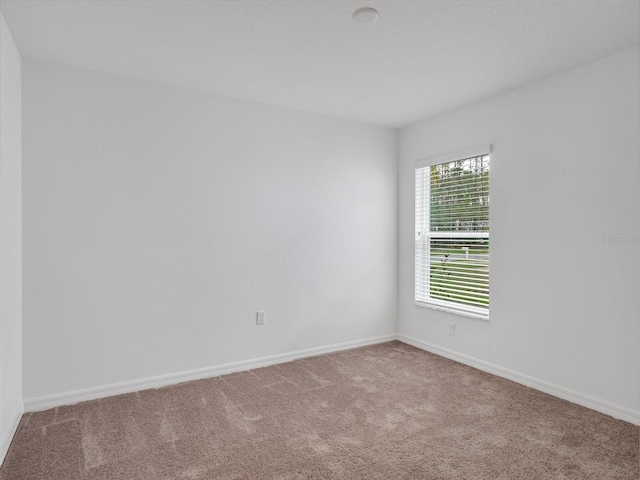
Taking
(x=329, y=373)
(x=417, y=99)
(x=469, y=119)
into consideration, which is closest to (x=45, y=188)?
(x=329, y=373)

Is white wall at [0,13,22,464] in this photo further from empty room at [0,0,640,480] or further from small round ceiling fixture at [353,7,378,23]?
small round ceiling fixture at [353,7,378,23]

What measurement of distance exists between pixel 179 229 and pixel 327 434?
193 centimetres

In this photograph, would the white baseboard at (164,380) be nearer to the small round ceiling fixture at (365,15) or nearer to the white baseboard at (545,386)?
the white baseboard at (545,386)

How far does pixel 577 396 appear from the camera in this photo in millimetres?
2830

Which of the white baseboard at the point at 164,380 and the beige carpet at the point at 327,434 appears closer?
the beige carpet at the point at 327,434

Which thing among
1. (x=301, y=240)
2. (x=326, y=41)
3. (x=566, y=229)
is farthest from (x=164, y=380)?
(x=566, y=229)

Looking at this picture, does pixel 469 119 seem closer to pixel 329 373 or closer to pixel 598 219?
pixel 598 219

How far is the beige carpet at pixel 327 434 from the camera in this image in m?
2.04

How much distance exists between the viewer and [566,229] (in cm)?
291

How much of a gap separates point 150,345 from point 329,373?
58.7 inches

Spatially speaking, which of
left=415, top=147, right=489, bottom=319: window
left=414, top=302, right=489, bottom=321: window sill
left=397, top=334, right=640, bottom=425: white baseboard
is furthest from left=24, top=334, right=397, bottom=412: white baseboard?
left=415, top=147, right=489, bottom=319: window

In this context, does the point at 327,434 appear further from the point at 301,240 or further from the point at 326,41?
the point at 326,41

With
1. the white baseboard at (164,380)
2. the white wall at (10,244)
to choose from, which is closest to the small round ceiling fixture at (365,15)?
the white wall at (10,244)

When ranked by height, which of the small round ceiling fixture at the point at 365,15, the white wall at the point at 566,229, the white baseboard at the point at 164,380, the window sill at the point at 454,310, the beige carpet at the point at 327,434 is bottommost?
the beige carpet at the point at 327,434
